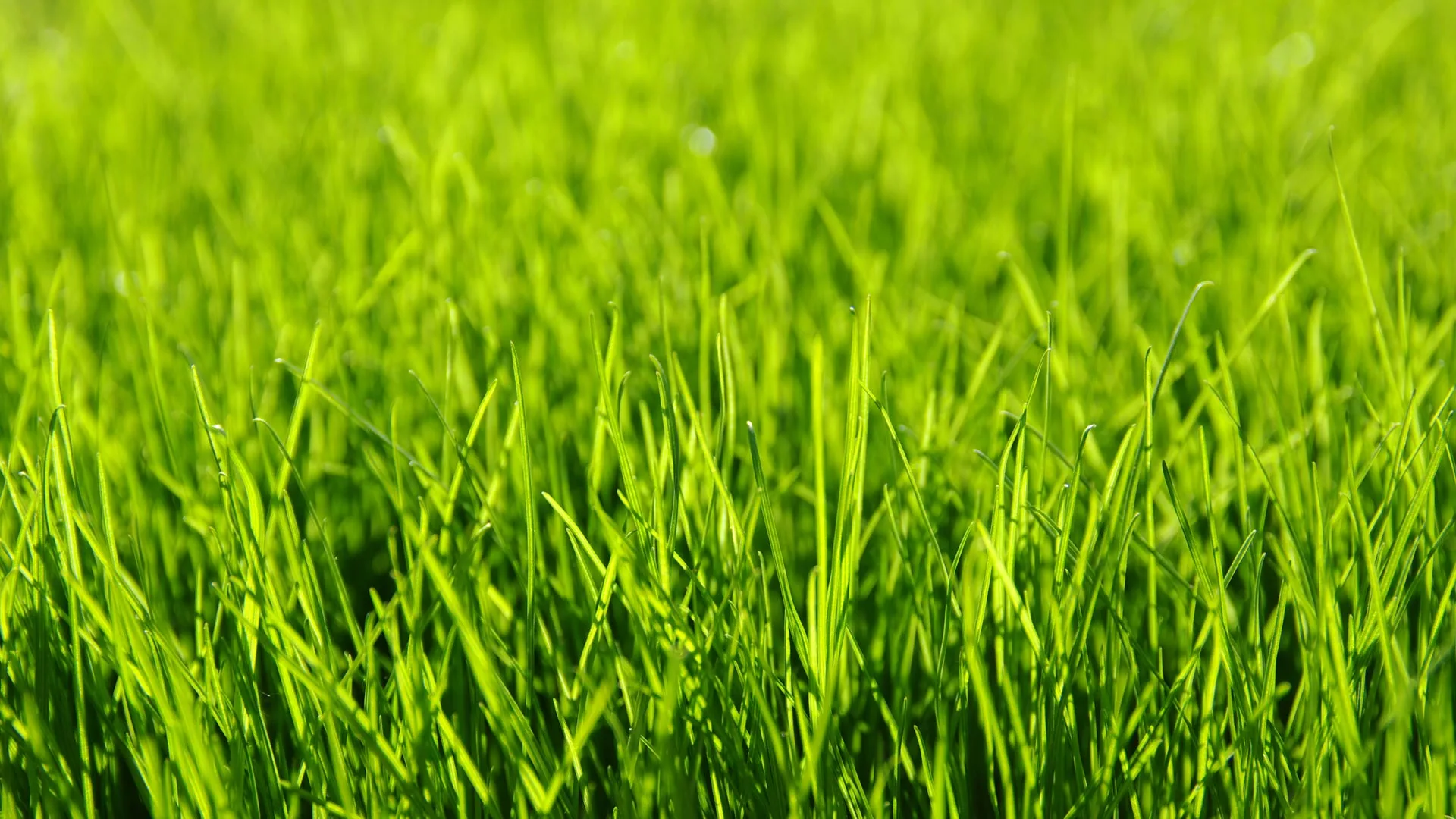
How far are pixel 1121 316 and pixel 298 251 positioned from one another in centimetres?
88

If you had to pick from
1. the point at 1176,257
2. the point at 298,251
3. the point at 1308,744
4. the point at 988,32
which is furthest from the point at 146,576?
the point at 988,32

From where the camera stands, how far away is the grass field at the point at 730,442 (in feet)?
1.87

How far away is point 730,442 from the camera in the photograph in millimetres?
738

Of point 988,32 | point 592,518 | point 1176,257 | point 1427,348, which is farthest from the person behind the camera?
point 988,32

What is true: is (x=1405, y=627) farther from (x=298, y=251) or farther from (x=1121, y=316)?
(x=298, y=251)

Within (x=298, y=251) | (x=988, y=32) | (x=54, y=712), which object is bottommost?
(x=54, y=712)

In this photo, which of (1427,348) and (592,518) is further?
(1427,348)

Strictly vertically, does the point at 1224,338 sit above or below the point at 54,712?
above

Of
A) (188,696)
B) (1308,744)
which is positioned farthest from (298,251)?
(1308,744)

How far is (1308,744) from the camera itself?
57 centimetres

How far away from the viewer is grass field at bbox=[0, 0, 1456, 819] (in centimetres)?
57

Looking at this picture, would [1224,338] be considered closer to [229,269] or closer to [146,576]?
[146,576]

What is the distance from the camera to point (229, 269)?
1159mm

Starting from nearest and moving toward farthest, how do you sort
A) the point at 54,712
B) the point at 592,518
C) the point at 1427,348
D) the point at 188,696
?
the point at 188,696 < the point at 54,712 < the point at 592,518 < the point at 1427,348
